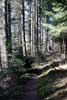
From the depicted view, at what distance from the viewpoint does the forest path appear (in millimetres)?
11636

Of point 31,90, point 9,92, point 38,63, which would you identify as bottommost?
point 38,63

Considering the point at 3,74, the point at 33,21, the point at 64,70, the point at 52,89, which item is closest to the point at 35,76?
the point at 64,70

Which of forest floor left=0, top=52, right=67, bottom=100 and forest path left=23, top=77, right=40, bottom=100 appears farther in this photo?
forest path left=23, top=77, right=40, bottom=100

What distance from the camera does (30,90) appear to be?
1330 centimetres

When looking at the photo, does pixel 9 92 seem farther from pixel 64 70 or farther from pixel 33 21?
pixel 33 21

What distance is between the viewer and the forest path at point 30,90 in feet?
38.2

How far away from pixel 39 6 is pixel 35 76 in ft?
67.1

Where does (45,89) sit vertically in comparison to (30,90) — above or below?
above

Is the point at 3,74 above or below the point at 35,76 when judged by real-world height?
above

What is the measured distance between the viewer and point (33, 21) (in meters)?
32.5

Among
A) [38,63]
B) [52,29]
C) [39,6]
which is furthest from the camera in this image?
[39,6]

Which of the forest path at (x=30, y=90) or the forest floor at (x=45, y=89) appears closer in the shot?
the forest floor at (x=45, y=89)

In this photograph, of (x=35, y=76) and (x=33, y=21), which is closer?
(x=35, y=76)

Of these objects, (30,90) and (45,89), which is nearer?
(45,89)
